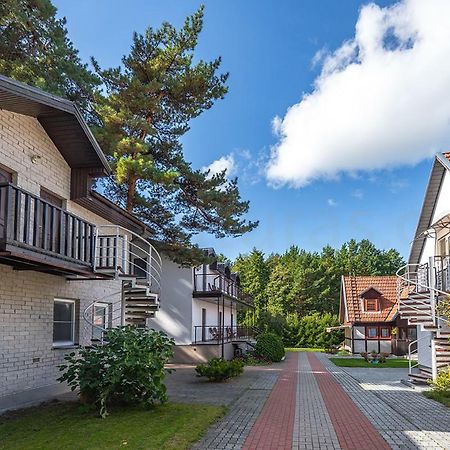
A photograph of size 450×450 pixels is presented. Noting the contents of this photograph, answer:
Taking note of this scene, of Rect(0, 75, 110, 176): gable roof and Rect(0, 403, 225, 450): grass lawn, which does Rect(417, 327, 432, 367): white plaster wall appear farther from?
Rect(0, 75, 110, 176): gable roof

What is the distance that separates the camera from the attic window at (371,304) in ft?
121

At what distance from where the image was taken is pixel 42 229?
391 inches

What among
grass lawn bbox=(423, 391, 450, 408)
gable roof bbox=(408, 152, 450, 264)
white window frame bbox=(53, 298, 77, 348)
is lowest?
grass lawn bbox=(423, 391, 450, 408)

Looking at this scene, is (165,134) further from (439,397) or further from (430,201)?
(439,397)

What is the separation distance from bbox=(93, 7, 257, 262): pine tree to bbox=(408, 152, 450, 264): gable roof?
702 centimetres

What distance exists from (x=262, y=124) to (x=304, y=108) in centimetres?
748

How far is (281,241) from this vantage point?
76188 mm

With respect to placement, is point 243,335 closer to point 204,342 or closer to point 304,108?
point 204,342

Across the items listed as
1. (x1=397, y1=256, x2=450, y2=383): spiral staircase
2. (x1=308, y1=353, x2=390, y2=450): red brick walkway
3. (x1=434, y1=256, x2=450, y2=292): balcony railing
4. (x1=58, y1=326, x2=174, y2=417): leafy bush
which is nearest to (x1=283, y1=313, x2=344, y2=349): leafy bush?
(x1=397, y1=256, x2=450, y2=383): spiral staircase

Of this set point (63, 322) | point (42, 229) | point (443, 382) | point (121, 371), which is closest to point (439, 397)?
point (443, 382)

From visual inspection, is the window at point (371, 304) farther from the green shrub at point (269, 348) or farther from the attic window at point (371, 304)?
the green shrub at point (269, 348)

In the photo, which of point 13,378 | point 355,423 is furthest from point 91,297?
point 355,423

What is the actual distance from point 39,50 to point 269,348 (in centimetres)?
1785

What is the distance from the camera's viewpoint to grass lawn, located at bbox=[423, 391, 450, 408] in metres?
12.1
